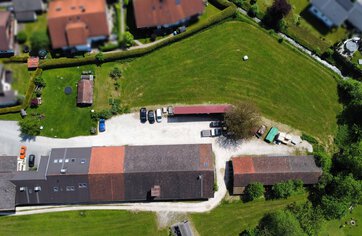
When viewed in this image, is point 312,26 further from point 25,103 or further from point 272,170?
point 25,103

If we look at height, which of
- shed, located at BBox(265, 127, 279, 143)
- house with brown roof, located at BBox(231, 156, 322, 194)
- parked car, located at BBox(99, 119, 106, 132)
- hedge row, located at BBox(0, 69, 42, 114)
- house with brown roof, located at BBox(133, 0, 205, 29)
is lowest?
house with brown roof, located at BBox(231, 156, 322, 194)

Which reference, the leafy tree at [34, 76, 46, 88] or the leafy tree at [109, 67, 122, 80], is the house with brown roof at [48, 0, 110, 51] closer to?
the leafy tree at [34, 76, 46, 88]

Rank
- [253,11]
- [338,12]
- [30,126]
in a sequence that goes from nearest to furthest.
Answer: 1. [338,12]
2. [30,126]
3. [253,11]

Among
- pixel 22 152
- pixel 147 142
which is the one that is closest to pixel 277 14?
pixel 147 142

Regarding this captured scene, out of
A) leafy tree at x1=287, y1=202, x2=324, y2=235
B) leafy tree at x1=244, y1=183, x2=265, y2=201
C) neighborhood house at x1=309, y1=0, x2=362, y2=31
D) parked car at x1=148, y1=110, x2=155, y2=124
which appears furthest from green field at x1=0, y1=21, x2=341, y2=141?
neighborhood house at x1=309, y1=0, x2=362, y2=31

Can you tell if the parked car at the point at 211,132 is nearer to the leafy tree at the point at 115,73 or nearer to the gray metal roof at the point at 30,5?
the leafy tree at the point at 115,73

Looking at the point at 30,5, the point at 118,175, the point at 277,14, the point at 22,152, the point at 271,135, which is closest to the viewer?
the point at 30,5

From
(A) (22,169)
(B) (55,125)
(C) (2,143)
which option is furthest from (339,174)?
(C) (2,143)

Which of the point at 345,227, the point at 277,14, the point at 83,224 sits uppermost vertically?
the point at 277,14
